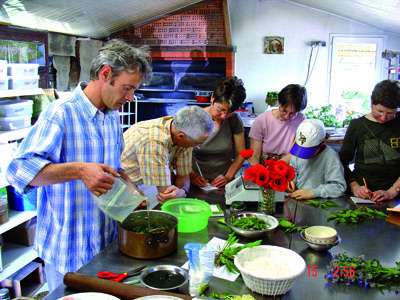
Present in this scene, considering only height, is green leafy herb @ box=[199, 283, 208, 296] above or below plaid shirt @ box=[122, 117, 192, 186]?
below

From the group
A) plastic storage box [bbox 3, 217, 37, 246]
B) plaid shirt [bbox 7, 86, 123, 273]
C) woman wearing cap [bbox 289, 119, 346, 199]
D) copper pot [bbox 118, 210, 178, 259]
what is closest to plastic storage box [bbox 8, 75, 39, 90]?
plastic storage box [bbox 3, 217, 37, 246]

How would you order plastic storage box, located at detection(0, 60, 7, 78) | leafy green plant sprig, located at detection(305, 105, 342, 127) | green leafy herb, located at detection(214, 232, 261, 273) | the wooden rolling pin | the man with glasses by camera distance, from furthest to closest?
leafy green plant sprig, located at detection(305, 105, 342, 127), plastic storage box, located at detection(0, 60, 7, 78), the man with glasses, green leafy herb, located at detection(214, 232, 261, 273), the wooden rolling pin

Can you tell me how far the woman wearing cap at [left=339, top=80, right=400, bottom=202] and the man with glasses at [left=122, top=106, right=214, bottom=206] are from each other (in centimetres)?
106

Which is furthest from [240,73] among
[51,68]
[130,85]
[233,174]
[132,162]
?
[130,85]

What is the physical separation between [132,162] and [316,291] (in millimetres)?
1214

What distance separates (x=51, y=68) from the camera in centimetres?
393

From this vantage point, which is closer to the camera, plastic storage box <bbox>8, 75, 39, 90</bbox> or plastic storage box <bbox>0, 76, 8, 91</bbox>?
plastic storage box <bbox>0, 76, 8, 91</bbox>

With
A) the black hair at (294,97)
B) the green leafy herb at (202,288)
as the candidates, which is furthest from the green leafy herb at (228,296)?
the black hair at (294,97)

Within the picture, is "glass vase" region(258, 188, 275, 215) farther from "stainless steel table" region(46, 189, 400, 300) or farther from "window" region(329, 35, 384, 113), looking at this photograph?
"window" region(329, 35, 384, 113)

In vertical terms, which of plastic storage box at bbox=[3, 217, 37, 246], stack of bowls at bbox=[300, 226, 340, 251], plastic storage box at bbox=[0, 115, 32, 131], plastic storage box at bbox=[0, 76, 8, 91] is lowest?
plastic storage box at bbox=[3, 217, 37, 246]

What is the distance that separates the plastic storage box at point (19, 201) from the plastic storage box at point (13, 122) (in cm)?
48

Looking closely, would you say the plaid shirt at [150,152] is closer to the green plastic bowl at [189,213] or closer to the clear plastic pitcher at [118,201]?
the green plastic bowl at [189,213]

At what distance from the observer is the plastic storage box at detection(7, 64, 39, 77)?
281 cm

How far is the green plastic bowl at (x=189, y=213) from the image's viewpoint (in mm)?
1794
